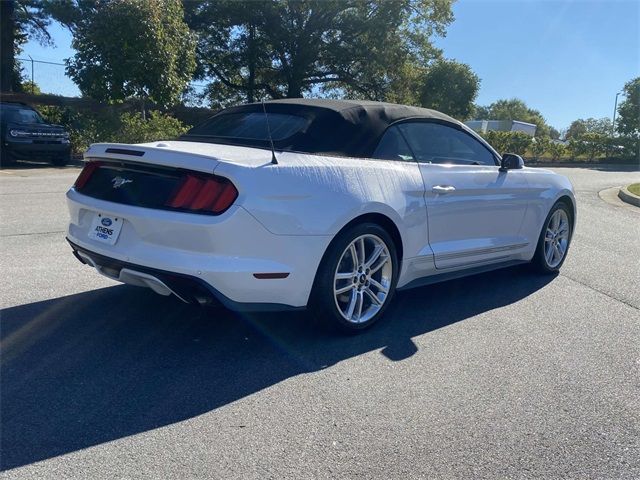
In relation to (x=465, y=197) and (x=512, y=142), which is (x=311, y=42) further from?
(x=465, y=197)

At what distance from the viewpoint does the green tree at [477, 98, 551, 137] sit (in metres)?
100

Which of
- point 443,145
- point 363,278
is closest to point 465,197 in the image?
point 443,145

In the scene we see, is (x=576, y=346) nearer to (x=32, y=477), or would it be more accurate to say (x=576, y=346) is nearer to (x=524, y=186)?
(x=524, y=186)

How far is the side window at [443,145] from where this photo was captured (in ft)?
16.0

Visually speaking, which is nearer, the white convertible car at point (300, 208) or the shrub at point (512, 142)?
the white convertible car at point (300, 208)

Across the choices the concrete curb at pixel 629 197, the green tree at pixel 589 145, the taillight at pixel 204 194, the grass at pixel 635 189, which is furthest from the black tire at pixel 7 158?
the green tree at pixel 589 145

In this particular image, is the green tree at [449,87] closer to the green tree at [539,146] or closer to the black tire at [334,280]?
the green tree at [539,146]

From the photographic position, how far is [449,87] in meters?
33.5

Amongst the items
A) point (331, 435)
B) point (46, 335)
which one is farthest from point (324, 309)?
point (46, 335)

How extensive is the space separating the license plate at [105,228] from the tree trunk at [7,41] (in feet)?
80.0

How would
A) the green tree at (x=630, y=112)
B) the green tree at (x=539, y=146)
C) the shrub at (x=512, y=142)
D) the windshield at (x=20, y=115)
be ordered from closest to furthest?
the windshield at (x=20, y=115), the shrub at (x=512, y=142), the green tree at (x=539, y=146), the green tree at (x=630, y=112)

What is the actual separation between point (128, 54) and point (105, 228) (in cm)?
1590

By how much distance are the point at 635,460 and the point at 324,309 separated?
1.89m

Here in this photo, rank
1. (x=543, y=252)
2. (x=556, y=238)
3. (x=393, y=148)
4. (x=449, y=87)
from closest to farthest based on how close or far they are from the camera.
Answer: (x=393, y=148) → (x=543, y=252) → (x=556, y=238) → (x=449, y=87)
